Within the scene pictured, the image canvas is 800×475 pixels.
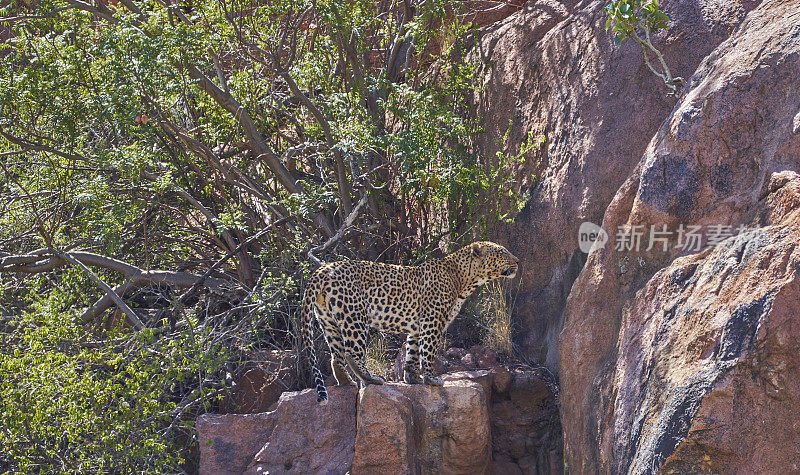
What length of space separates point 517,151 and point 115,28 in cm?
456

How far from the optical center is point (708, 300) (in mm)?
5281

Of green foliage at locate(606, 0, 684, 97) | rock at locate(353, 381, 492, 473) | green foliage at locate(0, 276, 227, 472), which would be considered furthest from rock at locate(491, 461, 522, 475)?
green foliage at locate(606, 0, 684, 97)

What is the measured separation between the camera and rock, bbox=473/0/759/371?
325 inches

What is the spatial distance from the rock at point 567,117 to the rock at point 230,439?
2962 millimetres

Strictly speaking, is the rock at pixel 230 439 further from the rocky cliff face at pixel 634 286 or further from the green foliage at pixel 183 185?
the green foliage at pixel 183 185

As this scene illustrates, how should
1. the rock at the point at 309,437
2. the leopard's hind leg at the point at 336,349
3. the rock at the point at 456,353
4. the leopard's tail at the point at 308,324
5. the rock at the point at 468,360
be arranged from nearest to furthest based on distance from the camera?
1. the rock at the point at 309,437
2. the leopard's tail at the point at 308,324
3. the leopard's hind leg at the point at 336,349
4. the rock at the point at 468,360
5. the rock at the point at 456,353

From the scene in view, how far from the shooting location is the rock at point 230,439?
283 inches

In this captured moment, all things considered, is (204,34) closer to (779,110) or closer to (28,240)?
(28,240)

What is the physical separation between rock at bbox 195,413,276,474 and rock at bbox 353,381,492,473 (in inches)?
38.8

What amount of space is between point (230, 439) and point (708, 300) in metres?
4.25

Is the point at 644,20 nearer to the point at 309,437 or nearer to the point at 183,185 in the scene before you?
the point at 309,437

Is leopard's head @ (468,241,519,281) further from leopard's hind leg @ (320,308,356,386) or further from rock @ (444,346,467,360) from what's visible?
leopard's hind leg @ (320,308,356,386)

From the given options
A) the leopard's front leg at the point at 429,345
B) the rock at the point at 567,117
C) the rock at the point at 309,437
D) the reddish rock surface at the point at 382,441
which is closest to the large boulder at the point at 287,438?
the rock at the point at 309,437

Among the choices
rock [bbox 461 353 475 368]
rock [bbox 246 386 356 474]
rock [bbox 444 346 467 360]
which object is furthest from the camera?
rock [bbox 444 346 467 360]
